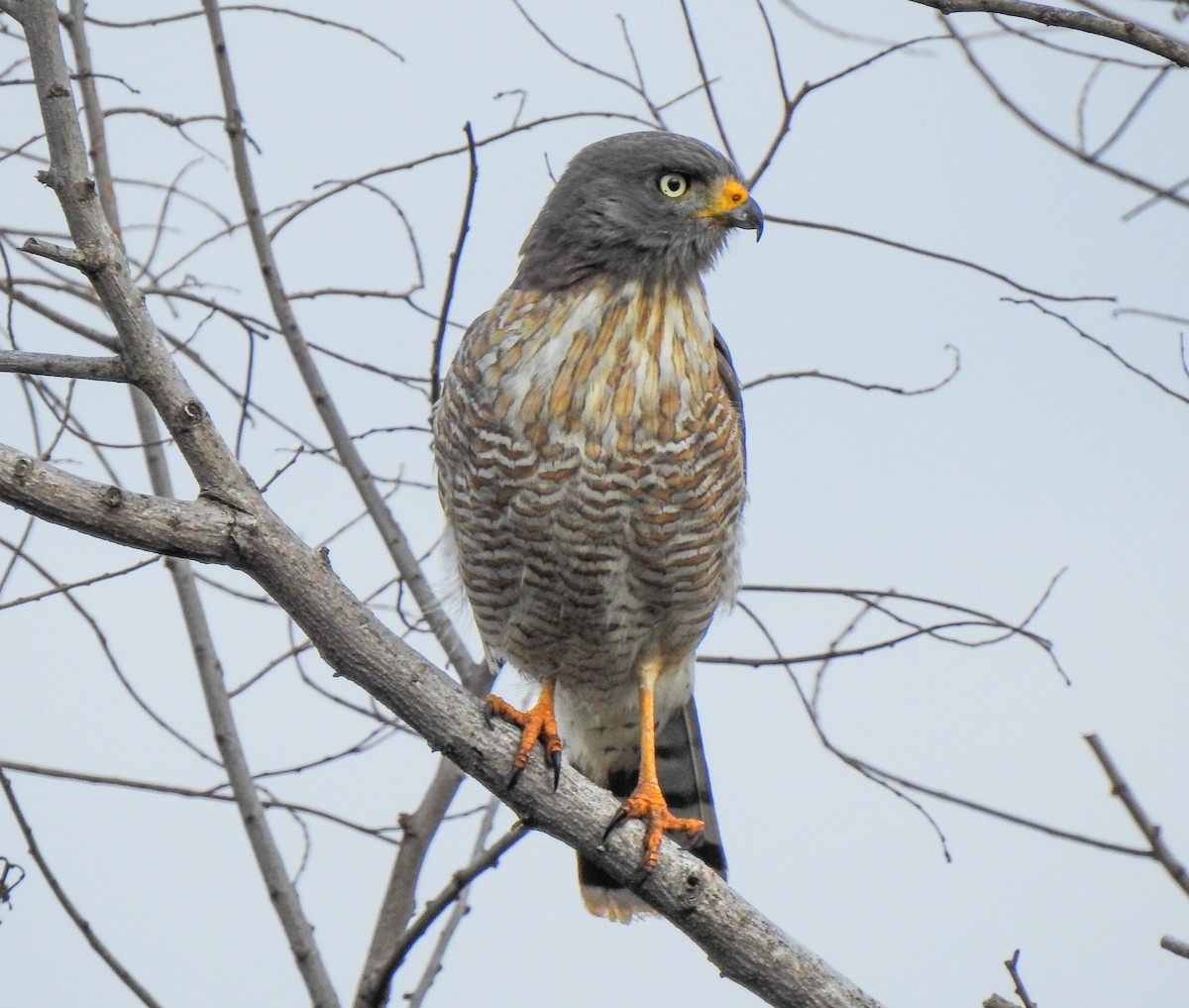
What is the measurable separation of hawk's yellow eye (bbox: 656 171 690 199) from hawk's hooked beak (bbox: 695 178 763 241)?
0.25ft

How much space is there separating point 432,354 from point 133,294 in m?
1.14

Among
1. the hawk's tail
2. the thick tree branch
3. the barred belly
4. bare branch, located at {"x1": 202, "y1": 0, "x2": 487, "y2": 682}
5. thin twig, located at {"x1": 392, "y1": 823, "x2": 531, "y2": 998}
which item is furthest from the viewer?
the hawk's tail

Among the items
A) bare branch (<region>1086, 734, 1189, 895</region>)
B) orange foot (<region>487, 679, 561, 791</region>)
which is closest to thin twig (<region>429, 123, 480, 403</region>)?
orange foot (<region>487, 679, 561, 791</region>)

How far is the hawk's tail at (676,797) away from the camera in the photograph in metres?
4.09

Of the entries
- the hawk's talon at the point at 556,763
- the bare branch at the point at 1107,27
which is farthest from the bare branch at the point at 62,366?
the bare branch at the point at 1107,27

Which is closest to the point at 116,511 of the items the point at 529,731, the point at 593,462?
the point at 529,731

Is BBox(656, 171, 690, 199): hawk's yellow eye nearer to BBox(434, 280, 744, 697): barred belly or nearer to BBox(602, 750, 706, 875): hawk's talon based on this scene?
BBox(434, 280, 744, 697): barred belly

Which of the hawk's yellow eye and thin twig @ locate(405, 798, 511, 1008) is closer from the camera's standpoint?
thin twig @ locate(405, 798, 511, 1008)

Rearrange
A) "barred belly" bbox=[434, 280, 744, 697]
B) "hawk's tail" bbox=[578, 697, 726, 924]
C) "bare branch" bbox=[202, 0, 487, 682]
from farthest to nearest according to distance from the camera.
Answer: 1. "hawk's tail" bbox=[578, 697, 726, 924]
2. "bare branch" bbox=[202, 0, 487, 682]
3. "barred belly" bbox=[434, 280, 744, 697]

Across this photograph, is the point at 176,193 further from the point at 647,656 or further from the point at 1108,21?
the point at 1108,21

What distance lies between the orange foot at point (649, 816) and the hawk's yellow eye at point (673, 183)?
1471 mm

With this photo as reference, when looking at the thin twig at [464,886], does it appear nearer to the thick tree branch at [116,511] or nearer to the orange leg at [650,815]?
the orange leg at [650,815]

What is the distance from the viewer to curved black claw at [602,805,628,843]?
3076 millimetres

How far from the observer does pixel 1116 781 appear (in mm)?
1921
